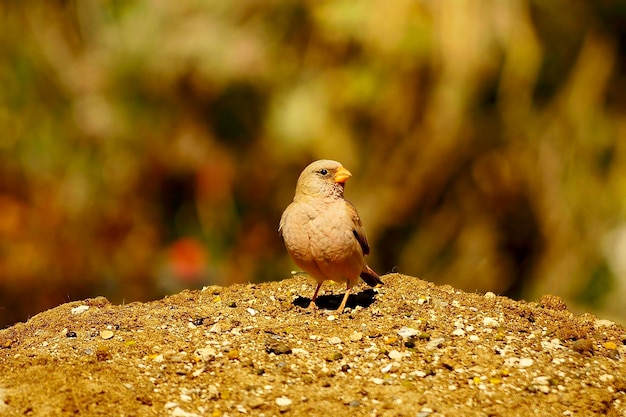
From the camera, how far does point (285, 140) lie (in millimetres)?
5730

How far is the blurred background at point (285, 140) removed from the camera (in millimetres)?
5758

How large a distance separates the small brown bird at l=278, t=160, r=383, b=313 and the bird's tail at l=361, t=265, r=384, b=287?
29 centimetres

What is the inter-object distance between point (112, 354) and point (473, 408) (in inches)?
64.4

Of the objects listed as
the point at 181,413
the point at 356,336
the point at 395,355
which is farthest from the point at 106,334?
the point at 395,355

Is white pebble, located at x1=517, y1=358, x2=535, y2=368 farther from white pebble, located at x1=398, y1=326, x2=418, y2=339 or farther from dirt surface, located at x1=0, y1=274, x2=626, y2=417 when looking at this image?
white pebble, located at x1=398, y1=326, x2=418, y2=339

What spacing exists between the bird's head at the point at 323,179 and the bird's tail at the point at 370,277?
0.60 meters

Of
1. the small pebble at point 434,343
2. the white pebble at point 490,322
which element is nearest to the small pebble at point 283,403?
the small pebble at point 434,343

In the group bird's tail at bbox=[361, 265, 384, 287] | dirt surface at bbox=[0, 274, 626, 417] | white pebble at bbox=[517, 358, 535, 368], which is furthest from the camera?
bird's tail at bbox=[361, 265, 384, 287]

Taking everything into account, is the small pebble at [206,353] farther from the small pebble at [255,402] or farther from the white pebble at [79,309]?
the white pebble at [79,309]

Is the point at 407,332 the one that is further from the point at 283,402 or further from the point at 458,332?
the point at 283,402

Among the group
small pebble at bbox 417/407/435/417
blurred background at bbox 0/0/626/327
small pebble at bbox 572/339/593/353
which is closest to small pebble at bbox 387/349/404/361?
small pebble at bbox 417/407/435/417

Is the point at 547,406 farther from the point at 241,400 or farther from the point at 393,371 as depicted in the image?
the point at 241,400

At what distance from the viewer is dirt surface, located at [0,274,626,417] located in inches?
149

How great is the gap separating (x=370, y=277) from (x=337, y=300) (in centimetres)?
25
